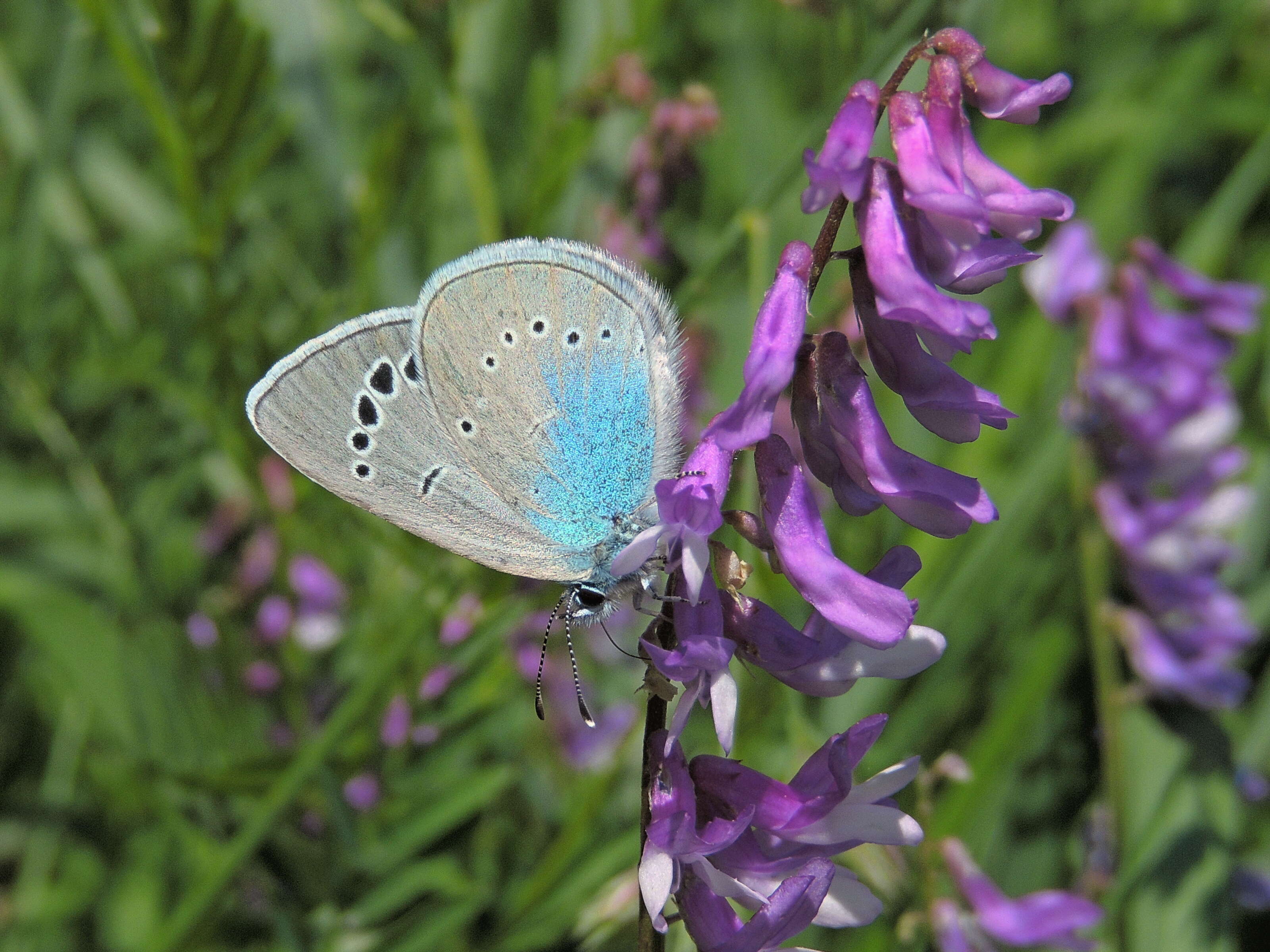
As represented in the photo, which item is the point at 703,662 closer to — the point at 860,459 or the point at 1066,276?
the point at 860,459

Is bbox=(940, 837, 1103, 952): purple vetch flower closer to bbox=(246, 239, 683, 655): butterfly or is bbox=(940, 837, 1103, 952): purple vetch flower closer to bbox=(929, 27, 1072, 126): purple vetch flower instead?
bbox=(246, 239, 683, 655): butterfly

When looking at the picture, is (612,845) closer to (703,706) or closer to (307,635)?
(703,706)

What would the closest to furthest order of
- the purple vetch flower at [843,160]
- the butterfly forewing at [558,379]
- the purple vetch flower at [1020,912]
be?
1. the purple vetch flower at [843,160]
2. the butterfly forewing at [558,379]
3. the purple vetch flower at [1020,912]

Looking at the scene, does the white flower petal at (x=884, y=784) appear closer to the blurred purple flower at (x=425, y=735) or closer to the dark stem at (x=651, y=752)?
the dark stem at (x=651, y=752)

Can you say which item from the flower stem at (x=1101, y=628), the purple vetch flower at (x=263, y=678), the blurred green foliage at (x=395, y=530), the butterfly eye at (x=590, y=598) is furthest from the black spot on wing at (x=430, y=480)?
the flower stem at (x=1101, y=628)

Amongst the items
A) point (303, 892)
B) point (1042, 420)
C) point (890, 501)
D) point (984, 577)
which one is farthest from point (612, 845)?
point (1042, 420)

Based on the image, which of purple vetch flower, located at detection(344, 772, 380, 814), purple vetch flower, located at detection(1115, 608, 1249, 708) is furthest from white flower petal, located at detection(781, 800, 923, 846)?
purple vetch flower, located at detection(1115, 608, 1249, 708)

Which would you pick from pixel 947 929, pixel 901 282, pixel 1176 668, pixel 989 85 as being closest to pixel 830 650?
pixel 901 282
